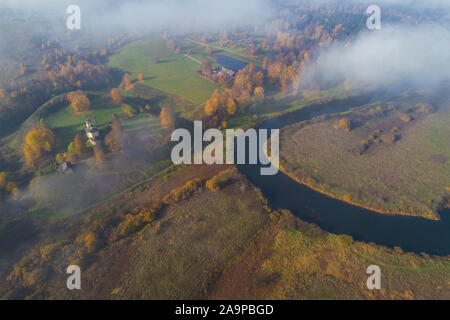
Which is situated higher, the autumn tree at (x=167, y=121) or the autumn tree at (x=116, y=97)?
the autumn tree at (x=116, y=97)

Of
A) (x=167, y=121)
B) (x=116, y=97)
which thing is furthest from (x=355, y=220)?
(x=116, y=97)

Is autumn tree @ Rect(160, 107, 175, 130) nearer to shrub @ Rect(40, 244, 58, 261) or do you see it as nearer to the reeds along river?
the reeds along river

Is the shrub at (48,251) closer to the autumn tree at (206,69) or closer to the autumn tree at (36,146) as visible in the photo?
the autumn tree at (36,146)

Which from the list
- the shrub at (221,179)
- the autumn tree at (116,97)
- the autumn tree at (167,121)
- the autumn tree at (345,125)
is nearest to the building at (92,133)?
the autumn tree at (167,121)

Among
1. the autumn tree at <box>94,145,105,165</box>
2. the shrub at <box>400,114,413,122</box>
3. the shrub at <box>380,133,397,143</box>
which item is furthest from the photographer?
the shrub at <box>400,114,413,122</box>

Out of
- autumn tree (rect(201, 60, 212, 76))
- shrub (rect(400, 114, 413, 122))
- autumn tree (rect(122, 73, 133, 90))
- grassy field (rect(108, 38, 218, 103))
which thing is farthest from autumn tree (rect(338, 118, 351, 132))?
autumn tree (rect(122, 73, 133, 90))

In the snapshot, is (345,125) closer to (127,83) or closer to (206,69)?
(206,69)

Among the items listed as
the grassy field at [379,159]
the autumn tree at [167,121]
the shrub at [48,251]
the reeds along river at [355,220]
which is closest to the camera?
the shrub at [48,251]
